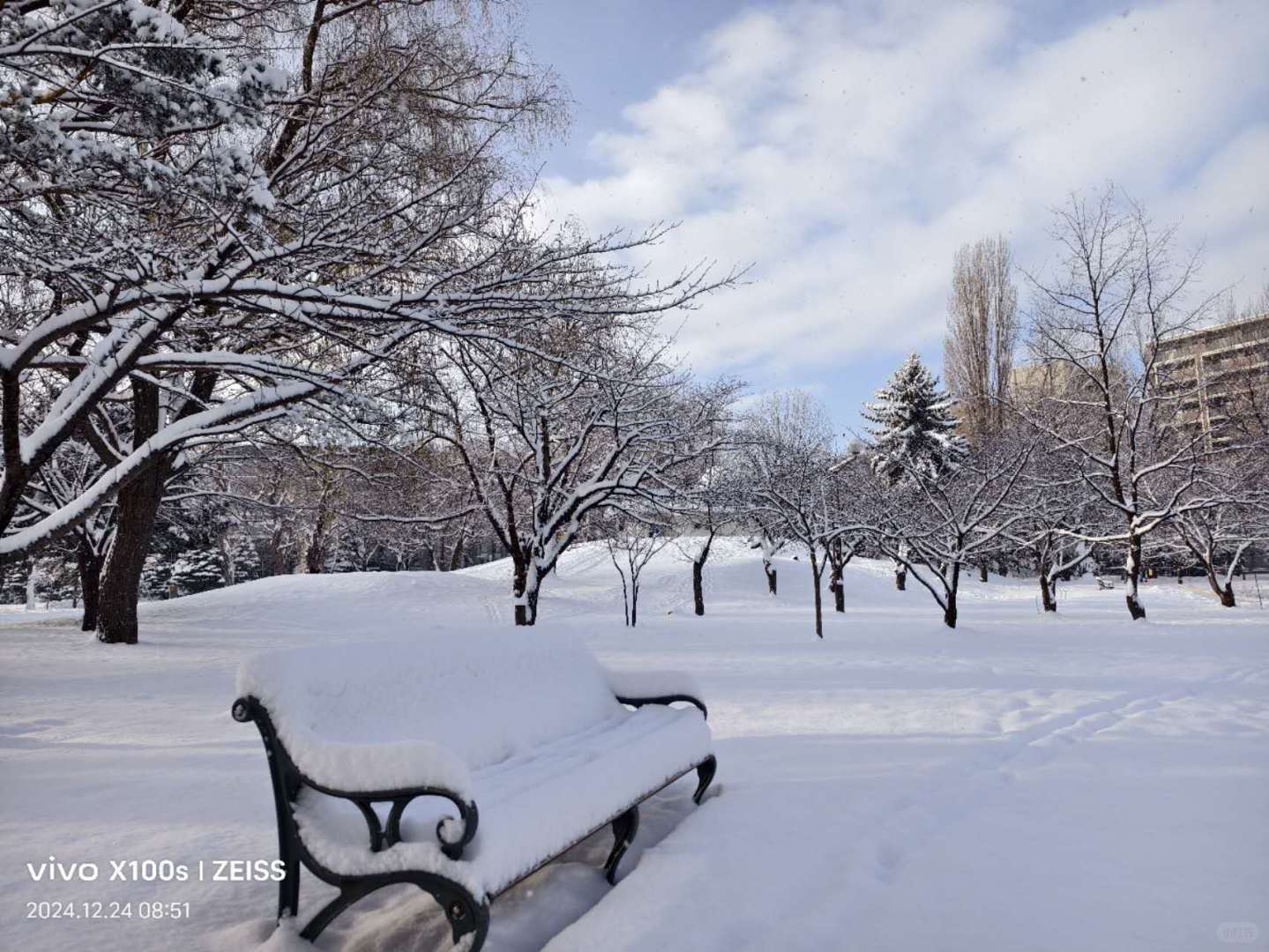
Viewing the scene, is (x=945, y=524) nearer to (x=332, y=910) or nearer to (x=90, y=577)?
(x=332, y=910)

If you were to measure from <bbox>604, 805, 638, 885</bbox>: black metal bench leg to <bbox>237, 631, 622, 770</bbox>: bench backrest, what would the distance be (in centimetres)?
51

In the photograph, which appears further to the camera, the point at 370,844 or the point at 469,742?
the point at 469,742

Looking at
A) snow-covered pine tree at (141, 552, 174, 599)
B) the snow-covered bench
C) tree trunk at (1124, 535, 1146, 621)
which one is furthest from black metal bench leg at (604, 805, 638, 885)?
snow-covered pine tree at (141, 552, 174, 599)

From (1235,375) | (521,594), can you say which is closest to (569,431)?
(521,594)

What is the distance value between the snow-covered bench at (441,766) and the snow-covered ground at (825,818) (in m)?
0.29

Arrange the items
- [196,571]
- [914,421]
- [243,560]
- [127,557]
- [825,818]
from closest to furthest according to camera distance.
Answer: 1. [825,818]
2. [127,557]
3. [196,571]
4. [243,560]
5. [914,421]

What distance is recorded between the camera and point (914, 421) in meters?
39.7

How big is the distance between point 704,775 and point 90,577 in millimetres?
15949

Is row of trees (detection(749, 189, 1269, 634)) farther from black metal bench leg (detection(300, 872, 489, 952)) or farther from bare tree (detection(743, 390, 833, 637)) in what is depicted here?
black metal bench leg (detection(300, 872, 489, 952))

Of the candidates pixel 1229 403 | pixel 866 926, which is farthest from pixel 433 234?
pixel 1229 403

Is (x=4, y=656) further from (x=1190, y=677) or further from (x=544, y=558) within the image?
(x=1190, y=677)

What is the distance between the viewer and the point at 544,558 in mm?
11367

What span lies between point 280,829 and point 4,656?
10041mm

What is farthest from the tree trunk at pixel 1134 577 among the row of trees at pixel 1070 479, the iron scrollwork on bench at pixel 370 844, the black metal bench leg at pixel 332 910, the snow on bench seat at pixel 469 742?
the black metal bench leg at pixel 332 910
